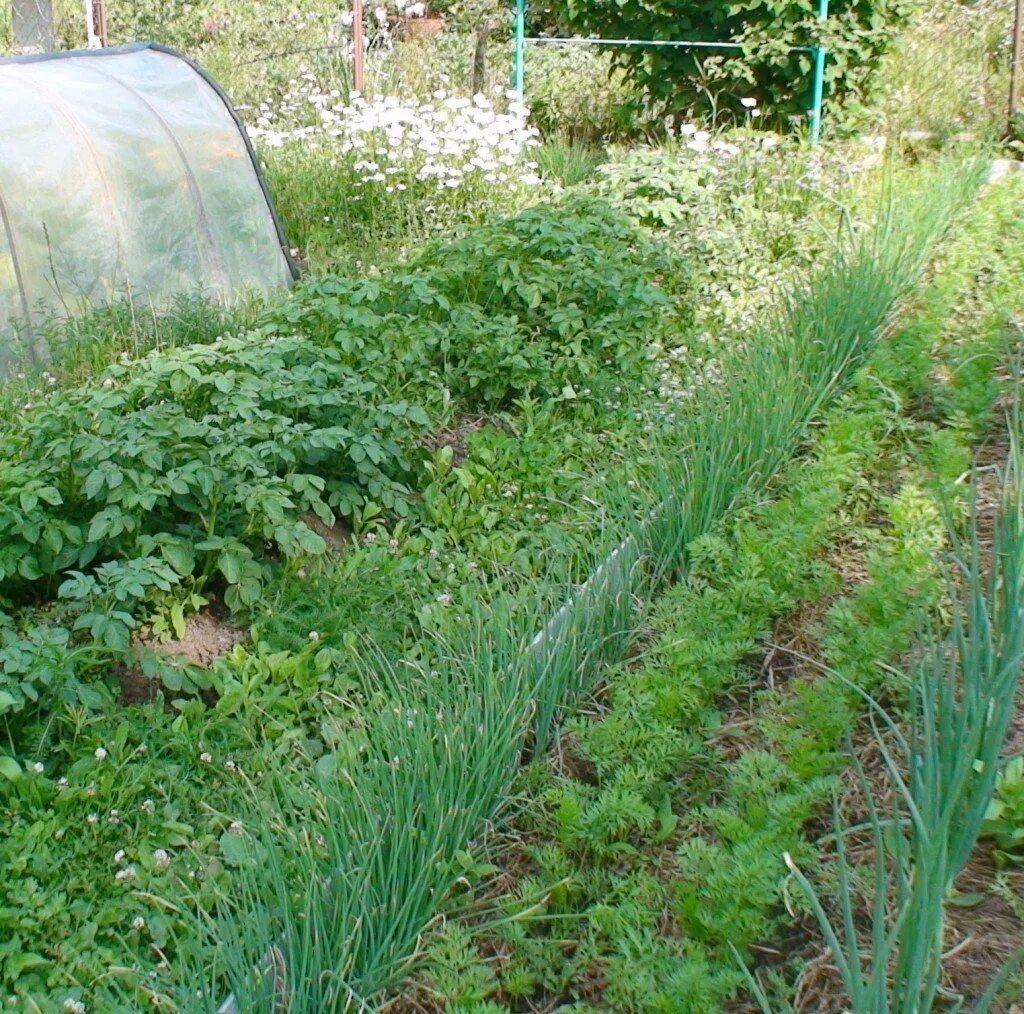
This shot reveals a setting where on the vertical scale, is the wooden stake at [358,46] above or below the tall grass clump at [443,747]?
above

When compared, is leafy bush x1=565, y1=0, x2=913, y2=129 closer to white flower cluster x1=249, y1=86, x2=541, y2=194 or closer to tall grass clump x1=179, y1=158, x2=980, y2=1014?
white flower cluster x1=249, y1=86, x2=541, y2=194

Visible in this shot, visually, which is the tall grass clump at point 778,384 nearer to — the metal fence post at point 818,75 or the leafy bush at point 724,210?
the leafy bush at point 724,210

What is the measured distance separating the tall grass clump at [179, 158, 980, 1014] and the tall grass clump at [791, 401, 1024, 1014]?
2.50 ft

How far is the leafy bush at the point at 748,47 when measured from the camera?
9.48 metres

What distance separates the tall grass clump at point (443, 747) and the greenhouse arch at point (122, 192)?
3.40 metres

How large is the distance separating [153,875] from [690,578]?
5.29ft

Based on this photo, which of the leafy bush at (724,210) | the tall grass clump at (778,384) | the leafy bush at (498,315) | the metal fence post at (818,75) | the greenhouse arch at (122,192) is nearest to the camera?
the tall grass clump at (778,384)

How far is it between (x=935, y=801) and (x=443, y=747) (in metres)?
1.04

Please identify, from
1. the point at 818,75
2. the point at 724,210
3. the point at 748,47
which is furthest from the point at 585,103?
the point at 724,210

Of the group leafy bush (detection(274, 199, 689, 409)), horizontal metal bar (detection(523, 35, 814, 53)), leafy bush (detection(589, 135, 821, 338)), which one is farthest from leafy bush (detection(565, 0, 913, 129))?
leafy bush (detection(274, 199, 689, 409))

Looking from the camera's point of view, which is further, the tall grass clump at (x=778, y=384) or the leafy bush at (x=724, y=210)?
the leafy bush at (x=724, y=210)

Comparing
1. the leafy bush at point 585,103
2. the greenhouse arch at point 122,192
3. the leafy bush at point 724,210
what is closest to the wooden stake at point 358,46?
the leafy bush at point 585,103

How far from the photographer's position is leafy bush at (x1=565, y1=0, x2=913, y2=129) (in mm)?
9477

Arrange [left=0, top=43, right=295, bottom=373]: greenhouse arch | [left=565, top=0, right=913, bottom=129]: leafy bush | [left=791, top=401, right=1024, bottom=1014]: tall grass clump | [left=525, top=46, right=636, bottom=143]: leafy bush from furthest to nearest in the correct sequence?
[left=525, top=46, right=636, bottom=143]: leafy bush, [left=565, top=0, right=913, bottom=129]: leafy bush, [left=0, top=43, right=295, bottom=373]: greenhouse arch, [left=791, top=401, right=1024, bottom=1014]: tall grass clump
